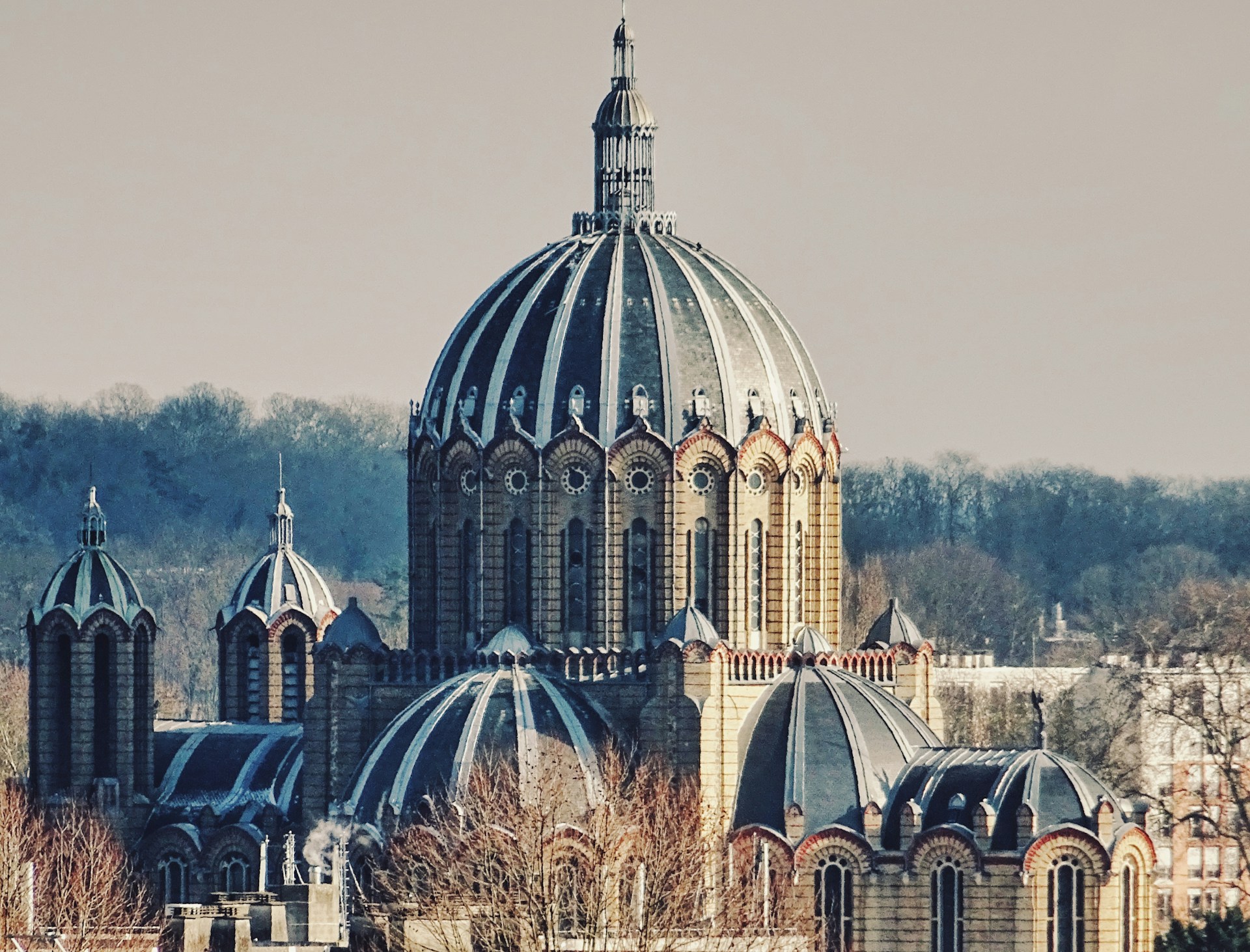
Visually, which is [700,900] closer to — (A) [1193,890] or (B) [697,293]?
(B) [697,293]

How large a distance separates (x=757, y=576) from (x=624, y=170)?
32.9ft

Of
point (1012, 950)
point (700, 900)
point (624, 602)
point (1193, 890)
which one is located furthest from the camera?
point (1193, 890)

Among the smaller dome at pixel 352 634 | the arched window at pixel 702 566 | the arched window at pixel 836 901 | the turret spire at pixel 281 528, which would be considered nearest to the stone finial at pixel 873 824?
the arched window at pixel 836 901

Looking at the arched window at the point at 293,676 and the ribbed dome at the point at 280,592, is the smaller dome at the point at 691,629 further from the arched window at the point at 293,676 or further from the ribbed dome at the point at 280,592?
the arched window at the point at 293,676

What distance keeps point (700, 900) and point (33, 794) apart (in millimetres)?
21109

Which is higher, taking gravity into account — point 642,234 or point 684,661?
point 642,234

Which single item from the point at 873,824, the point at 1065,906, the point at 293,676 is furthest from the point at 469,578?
the point at 1065,906

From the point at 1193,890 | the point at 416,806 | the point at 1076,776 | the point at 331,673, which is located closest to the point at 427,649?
the point at 331,673

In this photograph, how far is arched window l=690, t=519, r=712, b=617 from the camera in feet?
338

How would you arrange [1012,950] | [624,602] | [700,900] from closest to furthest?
[700,900], [1012,950], [624,602]

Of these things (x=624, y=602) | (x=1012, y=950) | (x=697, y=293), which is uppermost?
(x=697, y=293)

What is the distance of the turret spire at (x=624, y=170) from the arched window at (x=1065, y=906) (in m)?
18.4

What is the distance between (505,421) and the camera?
103312 millimetres

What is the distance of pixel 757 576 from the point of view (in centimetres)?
10381
